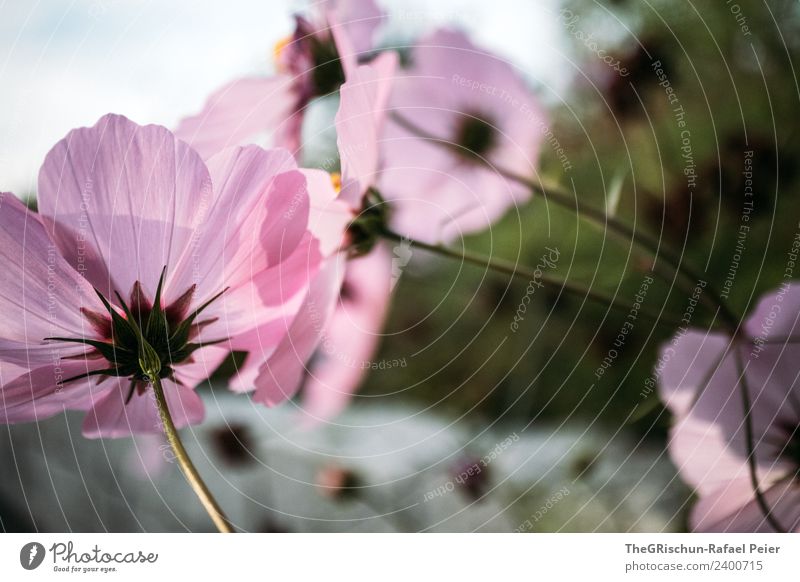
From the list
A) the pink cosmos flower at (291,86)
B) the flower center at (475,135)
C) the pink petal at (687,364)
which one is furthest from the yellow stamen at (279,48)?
the pink petal at (687,364)

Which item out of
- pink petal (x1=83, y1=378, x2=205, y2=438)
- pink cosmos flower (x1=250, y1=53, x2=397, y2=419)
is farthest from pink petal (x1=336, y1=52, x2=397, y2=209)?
pink petal (x1=83, y1=378, x2=205, y2=438)

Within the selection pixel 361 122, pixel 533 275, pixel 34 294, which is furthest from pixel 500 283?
pixel 34 294

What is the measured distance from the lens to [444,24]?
43cm

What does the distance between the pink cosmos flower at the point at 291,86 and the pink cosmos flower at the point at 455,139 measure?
0.11 ft

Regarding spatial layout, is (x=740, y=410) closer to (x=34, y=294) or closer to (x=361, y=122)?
(x=361, y=122)

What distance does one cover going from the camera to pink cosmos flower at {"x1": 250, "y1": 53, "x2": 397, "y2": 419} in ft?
1.27

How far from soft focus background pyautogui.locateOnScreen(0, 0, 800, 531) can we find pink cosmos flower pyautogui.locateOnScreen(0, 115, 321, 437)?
0.21 feet

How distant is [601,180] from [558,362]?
0.11 meters

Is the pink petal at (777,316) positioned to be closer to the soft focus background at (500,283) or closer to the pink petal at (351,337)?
the soft focus background at (500,283)

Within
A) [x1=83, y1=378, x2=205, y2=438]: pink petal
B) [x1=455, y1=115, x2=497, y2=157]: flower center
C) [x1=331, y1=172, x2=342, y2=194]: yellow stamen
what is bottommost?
[x1=83, y1=378, x2=205, y2=438]: pink petal

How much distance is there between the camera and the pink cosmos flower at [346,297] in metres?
0.39

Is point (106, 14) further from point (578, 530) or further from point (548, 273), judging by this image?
point (578, 530)

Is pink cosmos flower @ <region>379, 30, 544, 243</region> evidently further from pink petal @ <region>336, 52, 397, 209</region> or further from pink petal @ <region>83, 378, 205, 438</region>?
pink petal @ <region>83, 378, 205, 438</region>
